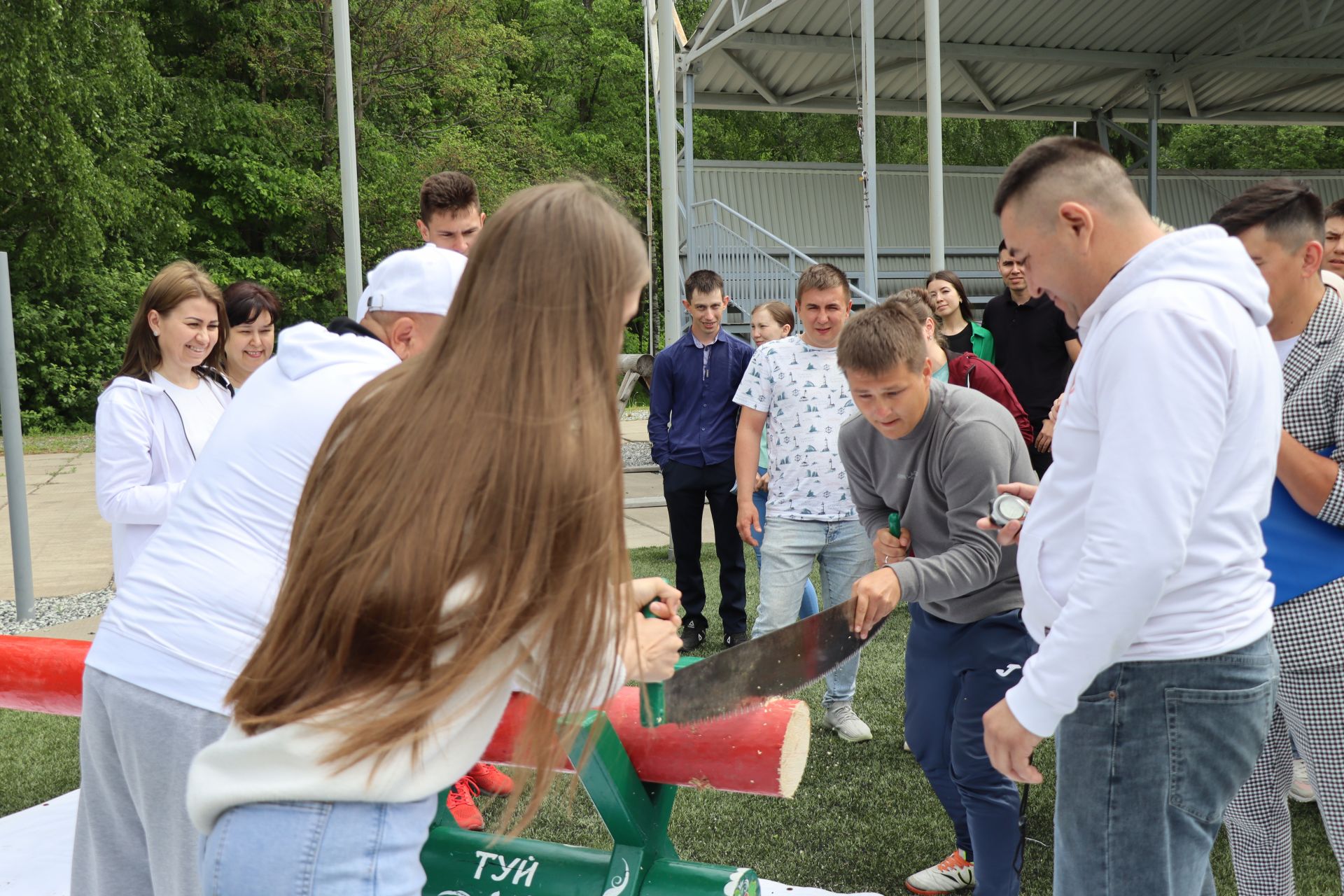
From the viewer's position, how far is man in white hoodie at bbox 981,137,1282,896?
5.61ft

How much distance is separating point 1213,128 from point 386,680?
35256mm

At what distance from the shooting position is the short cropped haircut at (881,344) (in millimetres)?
3057

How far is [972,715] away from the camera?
312 centimetres

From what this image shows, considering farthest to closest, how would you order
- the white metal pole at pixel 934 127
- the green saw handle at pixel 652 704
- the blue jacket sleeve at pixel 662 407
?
the white metal pole at pixel 934 127
the blue jacket sleeve at pixel 662 407
the green saw handle at pixel 652 704

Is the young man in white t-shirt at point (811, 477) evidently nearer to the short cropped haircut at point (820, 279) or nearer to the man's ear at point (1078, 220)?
the short cropped haircut at point (820, 279)

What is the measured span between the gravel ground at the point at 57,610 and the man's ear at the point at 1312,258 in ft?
24.0

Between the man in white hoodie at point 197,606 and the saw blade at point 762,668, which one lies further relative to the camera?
the saw blade at point 762,668

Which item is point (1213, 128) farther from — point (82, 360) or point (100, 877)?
point (100, 877)

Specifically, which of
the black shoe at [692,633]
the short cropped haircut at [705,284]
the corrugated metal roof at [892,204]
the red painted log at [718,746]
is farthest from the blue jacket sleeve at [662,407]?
the corrugated metal roof at [892,204]

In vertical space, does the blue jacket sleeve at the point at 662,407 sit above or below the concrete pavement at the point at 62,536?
above

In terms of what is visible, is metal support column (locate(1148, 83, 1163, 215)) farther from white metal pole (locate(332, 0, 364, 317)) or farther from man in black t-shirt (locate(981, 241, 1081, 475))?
white metal pole (locate(332, 0, 364, 317))

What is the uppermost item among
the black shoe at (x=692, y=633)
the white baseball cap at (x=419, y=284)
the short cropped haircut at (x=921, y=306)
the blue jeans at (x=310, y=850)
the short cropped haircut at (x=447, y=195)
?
the short cropped haircut at (x=447, y=195)

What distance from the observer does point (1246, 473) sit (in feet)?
6.04

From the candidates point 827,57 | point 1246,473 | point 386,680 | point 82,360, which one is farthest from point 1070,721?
point 82,360
